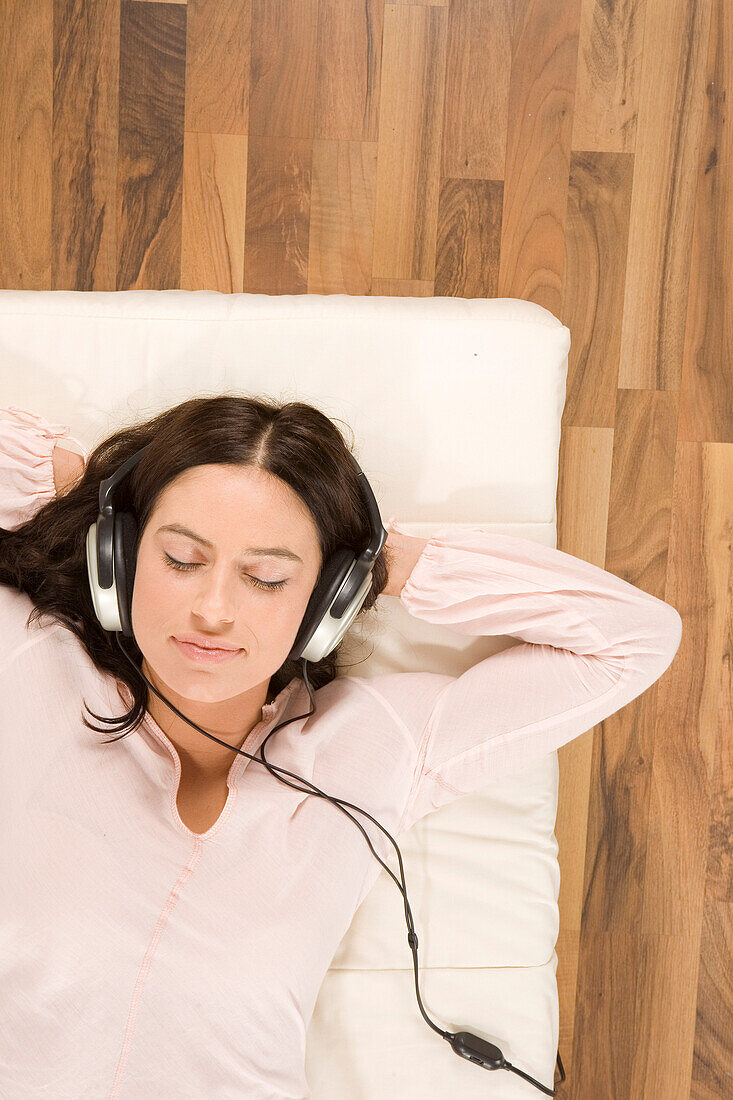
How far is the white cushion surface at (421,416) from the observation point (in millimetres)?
1377

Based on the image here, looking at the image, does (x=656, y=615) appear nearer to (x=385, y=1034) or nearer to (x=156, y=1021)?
(x=385, y=1034)

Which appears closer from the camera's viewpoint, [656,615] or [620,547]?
[656,615]

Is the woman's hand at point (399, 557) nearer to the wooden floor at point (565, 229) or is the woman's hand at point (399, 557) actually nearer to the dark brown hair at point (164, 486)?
the dark brown hair at point (164, 486)

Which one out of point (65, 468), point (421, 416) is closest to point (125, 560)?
point (65, 468)

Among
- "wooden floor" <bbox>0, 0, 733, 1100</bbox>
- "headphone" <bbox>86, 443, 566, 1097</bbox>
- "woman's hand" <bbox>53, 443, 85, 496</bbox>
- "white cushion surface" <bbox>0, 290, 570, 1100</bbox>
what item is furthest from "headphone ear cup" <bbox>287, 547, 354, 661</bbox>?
"wooden floor" <bbox>0, 0, 733, 1100</bbox>

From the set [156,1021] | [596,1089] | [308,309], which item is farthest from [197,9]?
[596,1089]

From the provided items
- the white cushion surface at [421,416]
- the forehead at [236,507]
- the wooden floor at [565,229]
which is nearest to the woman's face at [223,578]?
the forehead at [236,507]

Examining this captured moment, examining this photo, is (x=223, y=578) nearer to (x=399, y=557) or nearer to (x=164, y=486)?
(x=164, y=486)

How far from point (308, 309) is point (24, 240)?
69 centimetres

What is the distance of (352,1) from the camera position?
1.62m

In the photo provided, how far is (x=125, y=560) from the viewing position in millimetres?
1160

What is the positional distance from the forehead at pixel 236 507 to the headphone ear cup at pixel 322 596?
0.05 meters

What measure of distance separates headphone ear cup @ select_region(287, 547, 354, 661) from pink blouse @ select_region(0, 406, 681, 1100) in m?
0.17

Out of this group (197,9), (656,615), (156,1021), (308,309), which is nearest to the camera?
(156,1021)
